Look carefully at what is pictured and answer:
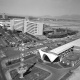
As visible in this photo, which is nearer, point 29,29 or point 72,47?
point 72,47

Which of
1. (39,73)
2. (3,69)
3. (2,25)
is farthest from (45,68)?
(2,25)

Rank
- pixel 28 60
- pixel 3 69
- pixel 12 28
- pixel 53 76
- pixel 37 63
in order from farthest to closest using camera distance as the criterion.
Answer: pixel 12 28, pixel 28 60, pixel 37 63, pixel 3 69, pixel 53 76

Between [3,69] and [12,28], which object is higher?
[12,28]

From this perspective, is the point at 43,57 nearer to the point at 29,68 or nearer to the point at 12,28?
the point at 29,68

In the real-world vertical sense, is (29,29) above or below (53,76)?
above

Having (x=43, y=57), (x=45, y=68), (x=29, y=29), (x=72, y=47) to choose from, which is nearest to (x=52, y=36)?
(x=29, y=29)

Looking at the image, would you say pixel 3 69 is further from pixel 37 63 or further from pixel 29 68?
pixel 37 63

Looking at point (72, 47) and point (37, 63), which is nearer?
point (37, 63)

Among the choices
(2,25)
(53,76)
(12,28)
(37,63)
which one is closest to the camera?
(53,76)

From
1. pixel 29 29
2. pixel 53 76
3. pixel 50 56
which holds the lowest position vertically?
pixel 53 76
